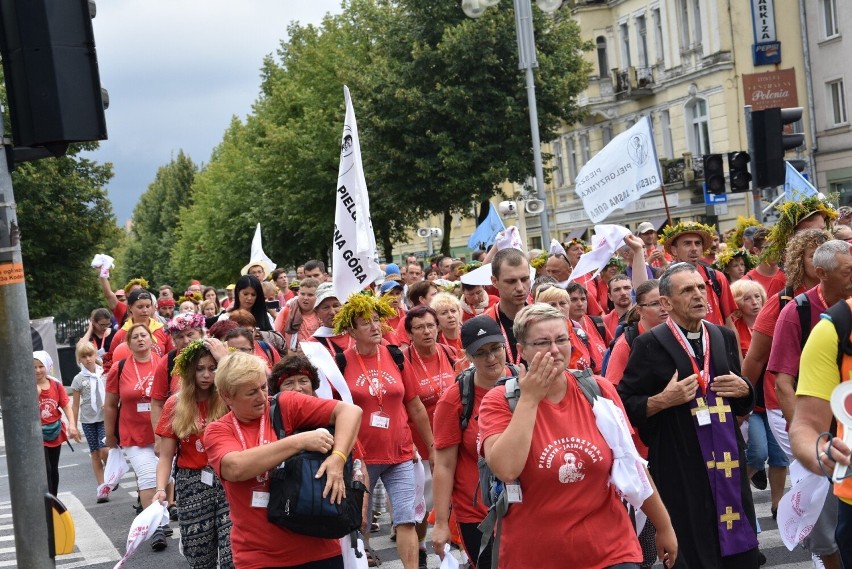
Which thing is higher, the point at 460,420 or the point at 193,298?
the point at 193,298

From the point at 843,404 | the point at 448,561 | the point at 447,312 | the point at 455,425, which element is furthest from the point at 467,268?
the point at 843,404

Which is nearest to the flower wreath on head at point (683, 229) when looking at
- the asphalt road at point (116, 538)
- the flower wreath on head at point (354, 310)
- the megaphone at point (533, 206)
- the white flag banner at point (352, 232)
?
the asphalt road at point (116, 538)

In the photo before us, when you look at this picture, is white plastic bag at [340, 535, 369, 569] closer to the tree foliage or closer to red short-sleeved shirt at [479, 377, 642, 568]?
red short-sleeved shirt at [479, 377, 642, 568]

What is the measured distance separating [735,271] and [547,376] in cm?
807

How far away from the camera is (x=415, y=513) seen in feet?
28.4

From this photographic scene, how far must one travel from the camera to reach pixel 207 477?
24.7ft

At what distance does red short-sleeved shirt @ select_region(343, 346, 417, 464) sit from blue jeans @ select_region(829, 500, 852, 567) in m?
4.43

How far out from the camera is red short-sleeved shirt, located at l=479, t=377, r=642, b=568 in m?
4.68

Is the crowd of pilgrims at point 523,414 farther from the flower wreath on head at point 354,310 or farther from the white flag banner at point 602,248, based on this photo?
the white flag banner at point 602,248

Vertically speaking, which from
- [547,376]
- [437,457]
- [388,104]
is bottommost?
[437,457]

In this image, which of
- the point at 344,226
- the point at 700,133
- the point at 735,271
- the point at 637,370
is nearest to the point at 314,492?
the point at 637,370

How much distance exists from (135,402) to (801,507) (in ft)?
22.8

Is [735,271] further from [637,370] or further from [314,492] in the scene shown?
[314,492]

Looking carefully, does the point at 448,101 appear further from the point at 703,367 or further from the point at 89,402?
the point at 703,367
